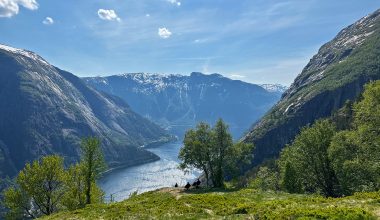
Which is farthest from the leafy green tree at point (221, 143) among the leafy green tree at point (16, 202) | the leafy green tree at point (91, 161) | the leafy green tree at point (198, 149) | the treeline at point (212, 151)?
the leafy green tree at point (16, 202)

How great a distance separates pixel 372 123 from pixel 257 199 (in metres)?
23.5

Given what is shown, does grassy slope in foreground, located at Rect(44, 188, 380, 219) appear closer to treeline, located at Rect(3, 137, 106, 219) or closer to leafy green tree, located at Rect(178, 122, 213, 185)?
treeline, located at Rect(3, 137, 106, 219)

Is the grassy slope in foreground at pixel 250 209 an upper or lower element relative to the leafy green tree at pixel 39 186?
upper

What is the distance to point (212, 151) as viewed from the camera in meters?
86.0

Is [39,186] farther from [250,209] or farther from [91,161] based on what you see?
[250,209]

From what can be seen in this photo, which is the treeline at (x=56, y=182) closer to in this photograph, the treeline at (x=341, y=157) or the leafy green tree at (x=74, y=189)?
the leafy green tree at (x=74, y=189)

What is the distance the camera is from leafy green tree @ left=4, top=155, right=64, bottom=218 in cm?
7512

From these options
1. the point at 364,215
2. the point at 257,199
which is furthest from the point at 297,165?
the point at 364,215

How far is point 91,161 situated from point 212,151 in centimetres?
2685

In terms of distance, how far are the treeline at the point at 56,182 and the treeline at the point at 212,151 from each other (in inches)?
778

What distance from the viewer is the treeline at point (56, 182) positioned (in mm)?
75812

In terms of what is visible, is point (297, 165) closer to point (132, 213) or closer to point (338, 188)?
point (338, 188)

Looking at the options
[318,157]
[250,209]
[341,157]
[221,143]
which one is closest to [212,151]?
[221,143]

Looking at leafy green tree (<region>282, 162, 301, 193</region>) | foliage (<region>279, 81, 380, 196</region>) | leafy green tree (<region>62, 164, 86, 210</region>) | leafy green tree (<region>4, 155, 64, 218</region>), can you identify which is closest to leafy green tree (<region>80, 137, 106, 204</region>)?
leafy green tree (<region>62, 164, 86, 210</region>)
